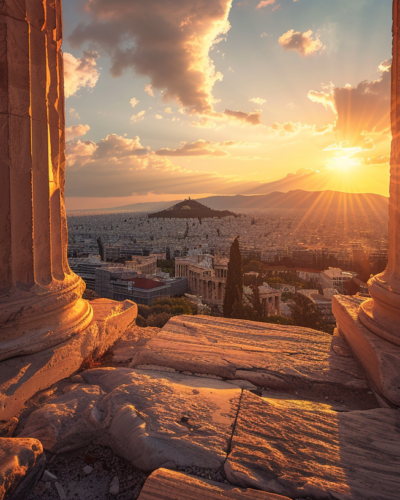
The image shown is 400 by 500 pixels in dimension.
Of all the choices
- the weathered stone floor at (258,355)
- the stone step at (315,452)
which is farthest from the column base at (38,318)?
the stone step at (315,452)

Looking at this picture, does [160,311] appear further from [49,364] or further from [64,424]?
[64,424]

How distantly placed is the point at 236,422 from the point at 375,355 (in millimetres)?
1398

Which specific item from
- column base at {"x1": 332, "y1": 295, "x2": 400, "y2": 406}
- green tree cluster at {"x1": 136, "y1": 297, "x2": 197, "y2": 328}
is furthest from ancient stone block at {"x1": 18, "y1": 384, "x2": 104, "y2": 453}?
green tree cluster at {"x1": 136, "y1": 297, "x2": 197, "y2": 328}

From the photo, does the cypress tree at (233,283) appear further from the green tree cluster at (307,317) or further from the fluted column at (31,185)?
the fluted column at (31,185)

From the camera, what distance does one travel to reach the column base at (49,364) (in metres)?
2.30

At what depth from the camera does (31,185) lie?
2.86 m

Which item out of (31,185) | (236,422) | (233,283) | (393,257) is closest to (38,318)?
(31,185)

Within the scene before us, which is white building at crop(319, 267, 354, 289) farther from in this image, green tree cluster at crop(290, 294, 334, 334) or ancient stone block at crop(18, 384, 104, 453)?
ancient stone block at crop(18, 384, 104, 453)

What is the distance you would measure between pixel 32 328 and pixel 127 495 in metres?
1.57

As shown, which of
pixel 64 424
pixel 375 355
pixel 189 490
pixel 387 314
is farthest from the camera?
pixel 387 314

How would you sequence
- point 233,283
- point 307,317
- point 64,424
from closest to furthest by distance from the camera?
point 64,424 → point 307,317 → point 233,283

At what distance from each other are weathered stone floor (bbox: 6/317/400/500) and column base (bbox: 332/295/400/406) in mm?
127

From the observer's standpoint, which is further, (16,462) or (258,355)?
(258,355)

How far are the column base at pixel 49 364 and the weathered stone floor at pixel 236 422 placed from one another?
10cm
